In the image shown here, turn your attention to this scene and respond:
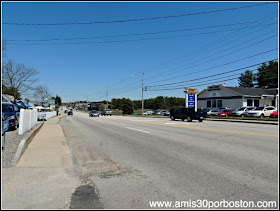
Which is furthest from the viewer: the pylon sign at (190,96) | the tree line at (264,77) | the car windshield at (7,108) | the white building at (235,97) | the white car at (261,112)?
the tree line at (264,77)

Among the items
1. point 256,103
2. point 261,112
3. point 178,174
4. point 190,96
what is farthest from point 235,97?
point 178,174

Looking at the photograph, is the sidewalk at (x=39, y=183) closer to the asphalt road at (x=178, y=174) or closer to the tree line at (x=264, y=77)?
the asphalt road at (x=178, y=174)

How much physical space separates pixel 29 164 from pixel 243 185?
5.57 meters

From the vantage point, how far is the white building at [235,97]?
147ft

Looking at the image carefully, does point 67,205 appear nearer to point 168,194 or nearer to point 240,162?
point 168,194

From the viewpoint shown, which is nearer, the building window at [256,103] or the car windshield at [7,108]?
the car windshield at [7,108]

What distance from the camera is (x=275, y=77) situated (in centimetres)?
8331

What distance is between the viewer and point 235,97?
1793 inches

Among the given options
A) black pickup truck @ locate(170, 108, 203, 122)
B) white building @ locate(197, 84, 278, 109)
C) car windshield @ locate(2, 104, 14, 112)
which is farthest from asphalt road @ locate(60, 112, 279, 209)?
white building @ locate(197, 84, 278, 109)

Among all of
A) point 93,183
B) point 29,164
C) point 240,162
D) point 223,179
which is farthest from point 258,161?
point 29,164

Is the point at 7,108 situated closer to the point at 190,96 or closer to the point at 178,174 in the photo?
the point at 178,174

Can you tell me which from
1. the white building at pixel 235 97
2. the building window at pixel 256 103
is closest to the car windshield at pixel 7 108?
the white building at pixel 235 97

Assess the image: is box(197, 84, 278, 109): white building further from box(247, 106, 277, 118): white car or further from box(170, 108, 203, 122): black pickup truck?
box(170, 108, 203, 122): black pickup truck

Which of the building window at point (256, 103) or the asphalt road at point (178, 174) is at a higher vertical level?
the building window at point (256, 103)
